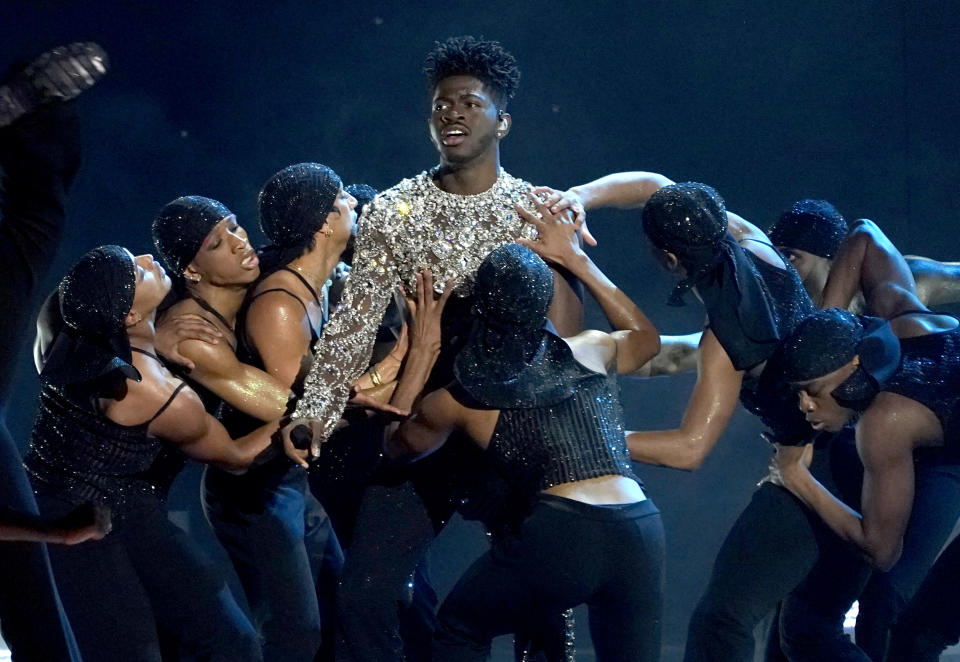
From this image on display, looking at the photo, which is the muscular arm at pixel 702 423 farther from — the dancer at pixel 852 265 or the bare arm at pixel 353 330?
the bare arm at pixel 353 330

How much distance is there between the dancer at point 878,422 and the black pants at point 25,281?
2025 millimetres

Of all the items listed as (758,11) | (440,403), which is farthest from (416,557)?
(758,11)

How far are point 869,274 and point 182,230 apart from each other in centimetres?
225

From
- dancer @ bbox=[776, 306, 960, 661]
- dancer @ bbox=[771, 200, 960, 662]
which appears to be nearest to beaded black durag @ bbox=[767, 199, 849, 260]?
dancer @ bbox=[771, 200, 960, 662]

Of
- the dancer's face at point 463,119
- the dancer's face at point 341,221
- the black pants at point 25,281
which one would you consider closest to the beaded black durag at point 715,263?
the dancer's face at point 463,119

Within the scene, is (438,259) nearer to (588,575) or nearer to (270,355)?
(270,355)

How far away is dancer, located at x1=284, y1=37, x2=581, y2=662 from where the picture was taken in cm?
331

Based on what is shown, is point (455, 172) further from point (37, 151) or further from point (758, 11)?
point (758, 11)

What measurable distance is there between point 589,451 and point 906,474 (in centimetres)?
96

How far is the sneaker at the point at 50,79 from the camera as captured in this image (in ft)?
8.61

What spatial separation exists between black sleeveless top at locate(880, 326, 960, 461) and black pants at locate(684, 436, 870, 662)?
0.45 m

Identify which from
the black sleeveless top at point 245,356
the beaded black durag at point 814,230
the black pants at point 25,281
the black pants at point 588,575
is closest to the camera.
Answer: the black pants at point 25,281

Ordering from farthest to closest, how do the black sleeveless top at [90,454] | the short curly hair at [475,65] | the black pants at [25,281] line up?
the short curly hair at [475,65], the black sleeveless top at [90,454], the black pants at [25,281]

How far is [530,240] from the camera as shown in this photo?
3.40 metres
